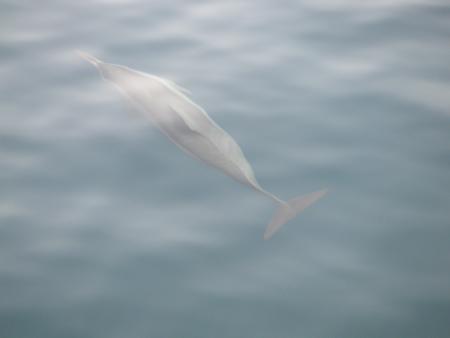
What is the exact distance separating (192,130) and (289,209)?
1122 mm

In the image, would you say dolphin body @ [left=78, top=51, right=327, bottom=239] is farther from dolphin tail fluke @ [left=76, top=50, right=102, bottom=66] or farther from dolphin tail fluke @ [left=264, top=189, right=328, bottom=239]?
dolphin tail fluke @ [left=76, top=50, right=102, bottom=66]

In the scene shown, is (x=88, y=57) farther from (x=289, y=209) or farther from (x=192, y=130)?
(x=289, y=209)

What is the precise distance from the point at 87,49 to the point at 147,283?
137 inches

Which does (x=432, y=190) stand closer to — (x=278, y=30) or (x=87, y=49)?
(x=278, y=30)

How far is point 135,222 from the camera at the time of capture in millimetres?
4539

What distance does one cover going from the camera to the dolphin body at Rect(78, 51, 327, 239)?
4.37 m

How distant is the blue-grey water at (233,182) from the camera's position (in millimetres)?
3938

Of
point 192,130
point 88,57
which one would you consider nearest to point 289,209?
point 192,130

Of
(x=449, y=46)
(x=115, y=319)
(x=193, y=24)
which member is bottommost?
(x=115, y=319)

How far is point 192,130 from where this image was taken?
4715 millimetres

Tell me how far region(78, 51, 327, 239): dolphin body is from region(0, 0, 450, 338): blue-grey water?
0.18 metres

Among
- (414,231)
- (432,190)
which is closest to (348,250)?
(414,231)

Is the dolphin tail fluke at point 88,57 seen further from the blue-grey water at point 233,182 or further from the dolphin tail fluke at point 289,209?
the dolphin tail fluke at point 289,209

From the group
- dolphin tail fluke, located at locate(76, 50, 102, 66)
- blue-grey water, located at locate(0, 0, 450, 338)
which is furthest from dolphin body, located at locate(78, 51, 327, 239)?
dolphin tail fluke, located at locate(76, 50, 102, 66)
